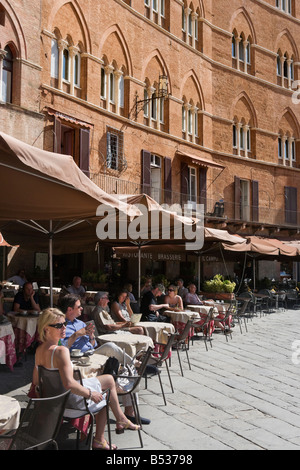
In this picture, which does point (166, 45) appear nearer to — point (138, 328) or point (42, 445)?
point (138, 328)

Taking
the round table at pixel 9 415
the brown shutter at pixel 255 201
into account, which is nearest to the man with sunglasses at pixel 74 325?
the round table at pixel 9 415

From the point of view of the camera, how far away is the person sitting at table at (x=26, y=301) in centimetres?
905

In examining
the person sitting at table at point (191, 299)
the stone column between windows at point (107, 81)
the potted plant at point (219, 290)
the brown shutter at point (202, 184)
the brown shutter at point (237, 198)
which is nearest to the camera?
the person sitting at table at point (191, 299)

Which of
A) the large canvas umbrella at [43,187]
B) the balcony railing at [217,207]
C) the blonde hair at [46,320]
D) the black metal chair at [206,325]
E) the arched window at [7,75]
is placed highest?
the arched window at [7,75]

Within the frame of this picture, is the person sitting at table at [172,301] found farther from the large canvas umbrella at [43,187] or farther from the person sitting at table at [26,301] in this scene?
the large canvas umbrella at [43,187]

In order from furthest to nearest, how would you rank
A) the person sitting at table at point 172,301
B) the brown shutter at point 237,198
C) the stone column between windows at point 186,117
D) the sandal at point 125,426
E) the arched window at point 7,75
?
the brown shutter at point 237,198 → the stone column between windows at point 186,117 → the arched window at point 7,75 → the person sitting at table at point 172,301 → the sandal at point 125,426

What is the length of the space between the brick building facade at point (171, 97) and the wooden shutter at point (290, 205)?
0.14 m

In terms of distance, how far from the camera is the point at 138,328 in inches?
313

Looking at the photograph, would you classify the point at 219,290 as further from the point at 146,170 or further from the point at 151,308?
the point at 146,170

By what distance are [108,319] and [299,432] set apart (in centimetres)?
348

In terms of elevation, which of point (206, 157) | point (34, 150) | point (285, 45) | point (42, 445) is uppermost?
point (285, 45)

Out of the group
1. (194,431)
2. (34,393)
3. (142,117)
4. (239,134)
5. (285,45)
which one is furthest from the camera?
(285,45)

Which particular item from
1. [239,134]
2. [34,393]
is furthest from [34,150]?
[239,134]

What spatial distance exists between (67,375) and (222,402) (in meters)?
2.94
